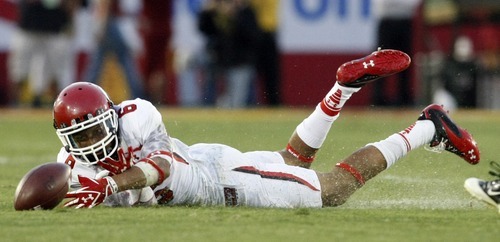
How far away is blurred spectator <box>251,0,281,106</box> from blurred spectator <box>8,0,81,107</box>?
3.35 metres

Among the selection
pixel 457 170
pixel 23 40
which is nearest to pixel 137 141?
pixel 457 170

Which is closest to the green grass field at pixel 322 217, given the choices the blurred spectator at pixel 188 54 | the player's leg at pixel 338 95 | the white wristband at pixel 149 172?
the white wristband at pixel 149 172

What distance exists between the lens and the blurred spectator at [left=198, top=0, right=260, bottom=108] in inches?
730

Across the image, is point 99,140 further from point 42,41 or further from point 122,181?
point 42,41

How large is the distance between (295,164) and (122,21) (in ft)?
37.8

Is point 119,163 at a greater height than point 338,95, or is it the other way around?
point 338,95

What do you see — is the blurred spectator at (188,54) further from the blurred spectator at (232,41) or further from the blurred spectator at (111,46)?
the blurred spectator at (111,46)

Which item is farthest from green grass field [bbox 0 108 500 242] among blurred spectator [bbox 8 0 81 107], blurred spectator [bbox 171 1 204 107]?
blurred spectator [bbox 171 1 204 107]

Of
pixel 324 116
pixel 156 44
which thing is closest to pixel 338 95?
pixel 324 116

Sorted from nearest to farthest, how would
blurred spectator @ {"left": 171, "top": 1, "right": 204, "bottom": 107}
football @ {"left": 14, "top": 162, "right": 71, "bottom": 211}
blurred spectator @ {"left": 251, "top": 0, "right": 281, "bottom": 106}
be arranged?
football @ {"left": 14, "top": 162, "right": 71, "bottom": 211} → blurred spectator @ {"left": 171, "top": 1, "right": 204, "bottom": 107} → blurred spectator @ {"left": 251, "top": 0, "right": 281, "bottom": 106}

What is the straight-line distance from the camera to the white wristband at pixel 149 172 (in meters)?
6.70

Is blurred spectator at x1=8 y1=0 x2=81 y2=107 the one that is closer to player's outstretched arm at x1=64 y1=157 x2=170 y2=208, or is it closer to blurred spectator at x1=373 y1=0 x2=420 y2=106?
blurred spectator at x1=373 y1=0 x2=420 y2=106

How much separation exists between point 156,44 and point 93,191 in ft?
43.8

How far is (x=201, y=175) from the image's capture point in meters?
7.23
